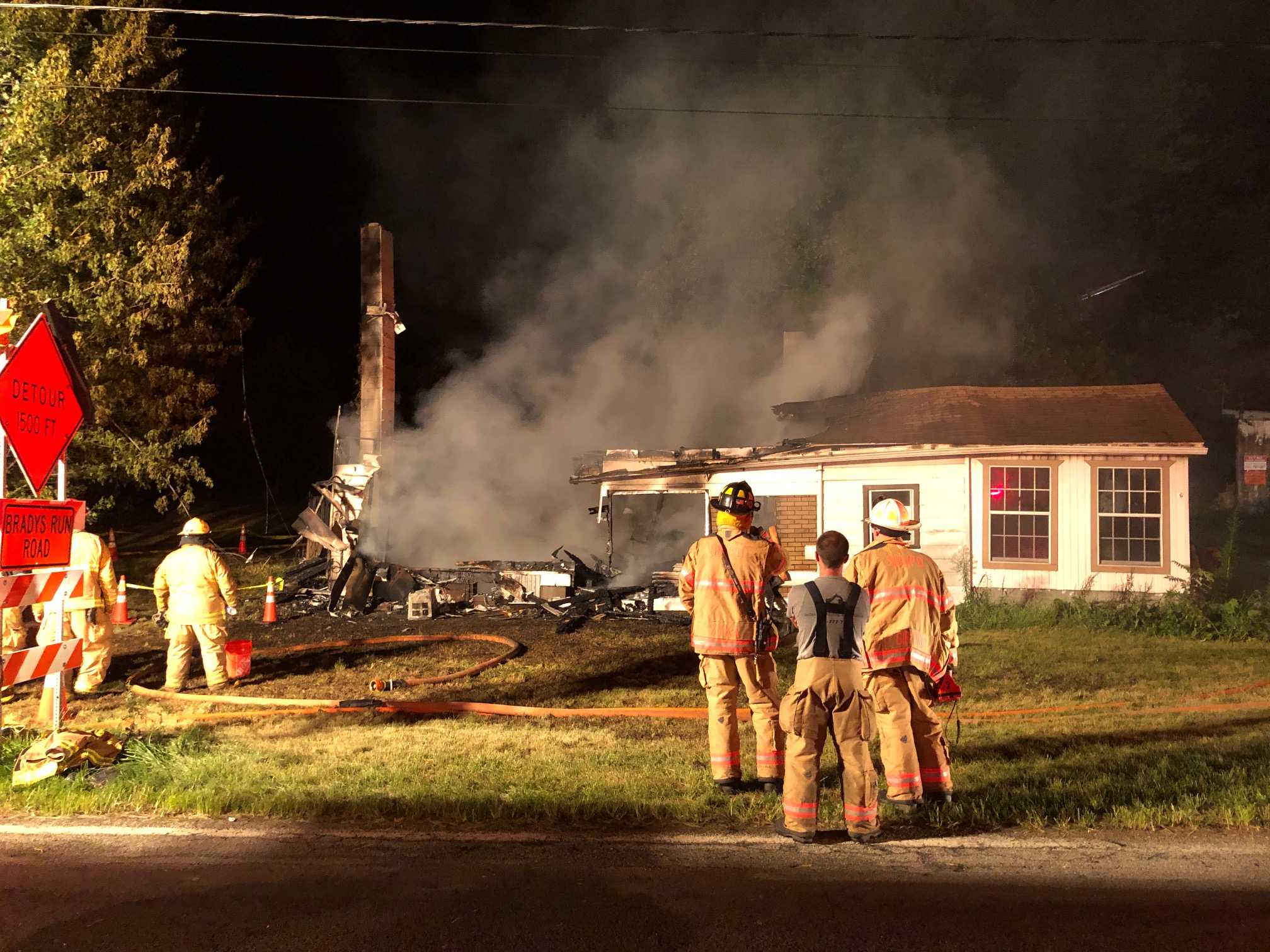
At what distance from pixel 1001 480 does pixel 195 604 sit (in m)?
11.0

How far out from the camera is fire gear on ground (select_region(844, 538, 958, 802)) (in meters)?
4.64

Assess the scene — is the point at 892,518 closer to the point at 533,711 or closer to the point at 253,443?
the point at 533,711

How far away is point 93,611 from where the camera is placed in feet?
26.4

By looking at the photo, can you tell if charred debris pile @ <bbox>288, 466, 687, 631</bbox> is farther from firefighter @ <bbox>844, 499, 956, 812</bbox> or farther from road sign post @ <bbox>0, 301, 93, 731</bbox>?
firefighter @ <bbox>844, 499, 956, 812</bbox>

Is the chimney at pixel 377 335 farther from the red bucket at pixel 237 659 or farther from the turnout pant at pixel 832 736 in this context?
the turnout pant at pixel 832 736

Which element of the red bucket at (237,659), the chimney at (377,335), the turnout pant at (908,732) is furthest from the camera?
the chimney at (377,335)

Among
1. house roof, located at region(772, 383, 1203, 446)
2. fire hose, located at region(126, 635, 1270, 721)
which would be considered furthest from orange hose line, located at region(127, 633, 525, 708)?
house roof, located at region(772, 383, 1203, 446)

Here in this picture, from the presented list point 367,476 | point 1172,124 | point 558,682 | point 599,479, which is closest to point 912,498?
point 599,479

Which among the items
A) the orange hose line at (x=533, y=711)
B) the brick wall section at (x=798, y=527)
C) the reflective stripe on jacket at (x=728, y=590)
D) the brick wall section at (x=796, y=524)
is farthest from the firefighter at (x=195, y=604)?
the brick wall section at (x=798, y=527)

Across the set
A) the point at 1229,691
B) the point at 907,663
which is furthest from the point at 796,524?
the point at 907,663

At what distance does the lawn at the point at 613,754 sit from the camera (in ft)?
15.5

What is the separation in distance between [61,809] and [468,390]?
515 inches

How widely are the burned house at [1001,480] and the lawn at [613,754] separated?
351 cm

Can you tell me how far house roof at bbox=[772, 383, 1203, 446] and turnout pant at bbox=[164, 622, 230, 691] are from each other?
29.9 feet
